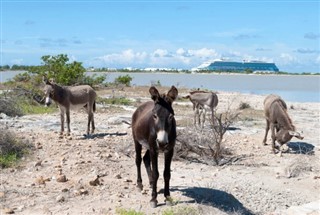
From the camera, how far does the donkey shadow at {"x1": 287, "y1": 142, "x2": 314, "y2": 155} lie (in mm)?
14038

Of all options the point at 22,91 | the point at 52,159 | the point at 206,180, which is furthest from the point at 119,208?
the point at 22,91

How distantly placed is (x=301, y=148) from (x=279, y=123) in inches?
43.0

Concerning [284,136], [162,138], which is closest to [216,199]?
[162,138]

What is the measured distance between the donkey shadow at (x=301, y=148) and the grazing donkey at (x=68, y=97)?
6242 millimetres

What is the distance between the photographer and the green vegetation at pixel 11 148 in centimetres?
1140

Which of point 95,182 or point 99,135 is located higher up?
point 99,135

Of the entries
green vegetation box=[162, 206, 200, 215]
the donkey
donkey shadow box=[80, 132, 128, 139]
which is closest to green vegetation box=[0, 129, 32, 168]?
donkey shadow box=[80, 132, 128, 139]

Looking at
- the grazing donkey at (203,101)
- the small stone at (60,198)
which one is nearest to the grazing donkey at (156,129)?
the small stone at (60,198)

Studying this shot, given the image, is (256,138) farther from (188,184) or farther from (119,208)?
(119,208)

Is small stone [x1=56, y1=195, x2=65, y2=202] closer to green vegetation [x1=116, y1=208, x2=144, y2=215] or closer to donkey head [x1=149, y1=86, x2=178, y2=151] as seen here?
green vegetation [x1=116, y1=208, x2=144, y2=215]

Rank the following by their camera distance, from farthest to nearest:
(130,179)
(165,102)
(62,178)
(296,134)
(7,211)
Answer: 1. (296,134)
2. (130,179)
3. (62,178)
4. (7,211)
5. (165,102)

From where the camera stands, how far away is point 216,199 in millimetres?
9148

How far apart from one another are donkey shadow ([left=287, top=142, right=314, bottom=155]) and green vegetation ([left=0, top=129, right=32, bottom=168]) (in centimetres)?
746

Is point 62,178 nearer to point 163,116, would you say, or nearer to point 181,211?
point 181,211
